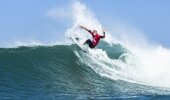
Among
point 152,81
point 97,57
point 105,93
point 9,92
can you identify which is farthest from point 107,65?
point 9,92

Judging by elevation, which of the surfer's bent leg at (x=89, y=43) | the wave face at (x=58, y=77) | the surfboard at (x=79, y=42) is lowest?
the wave face at (x=58, y=77)

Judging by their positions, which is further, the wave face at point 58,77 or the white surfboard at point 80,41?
the white surfboard at point 80,41

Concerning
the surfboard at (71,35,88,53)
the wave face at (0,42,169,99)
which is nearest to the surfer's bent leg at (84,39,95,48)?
the wave face at (0,42,169,99)

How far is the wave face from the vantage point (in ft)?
52.2

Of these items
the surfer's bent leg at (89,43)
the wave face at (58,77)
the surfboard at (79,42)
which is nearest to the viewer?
the wave face at (58,77)

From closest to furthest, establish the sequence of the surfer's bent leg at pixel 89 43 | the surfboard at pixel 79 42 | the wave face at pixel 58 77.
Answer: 1. the wave face at pixel 58 77
2. the surfer's bent leg at pixel 89 43
3. the surfboard at pixel 79 42

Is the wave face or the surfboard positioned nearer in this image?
the wave face

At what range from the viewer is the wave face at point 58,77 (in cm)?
1592

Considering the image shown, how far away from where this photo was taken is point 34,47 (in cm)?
2106

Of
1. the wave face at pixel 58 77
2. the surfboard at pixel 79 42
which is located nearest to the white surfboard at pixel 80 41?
the surfboard at pixel 79 42

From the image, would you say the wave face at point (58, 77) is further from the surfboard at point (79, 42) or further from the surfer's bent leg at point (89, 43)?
the surfer's bent leg at point (89, 43)

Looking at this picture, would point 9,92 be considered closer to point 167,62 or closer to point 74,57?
point 74,57

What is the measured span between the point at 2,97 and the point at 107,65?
265 inches

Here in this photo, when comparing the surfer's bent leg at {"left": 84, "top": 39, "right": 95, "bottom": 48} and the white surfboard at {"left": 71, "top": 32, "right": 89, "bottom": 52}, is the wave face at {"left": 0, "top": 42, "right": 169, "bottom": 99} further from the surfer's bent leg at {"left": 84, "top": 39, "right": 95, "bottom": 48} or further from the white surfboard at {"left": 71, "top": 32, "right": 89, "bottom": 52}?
the surfer's bent leg at {"left": 84, "top": 39, "right": 95, "bottom": 48}
